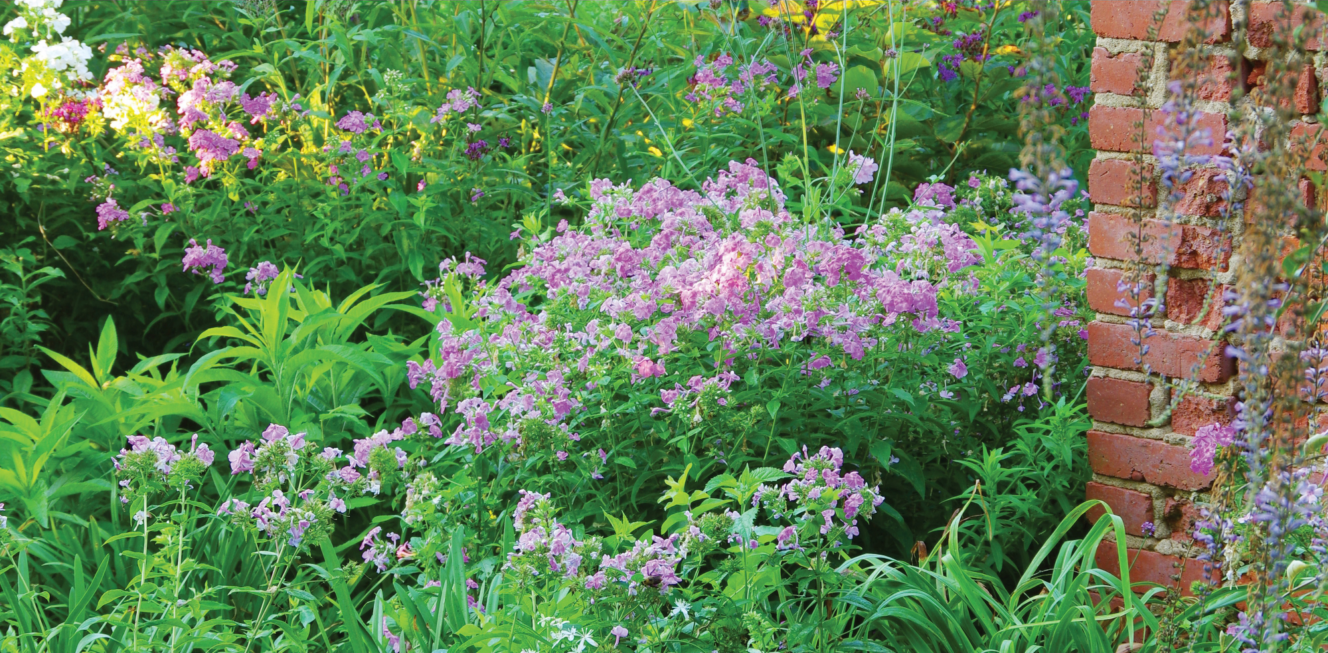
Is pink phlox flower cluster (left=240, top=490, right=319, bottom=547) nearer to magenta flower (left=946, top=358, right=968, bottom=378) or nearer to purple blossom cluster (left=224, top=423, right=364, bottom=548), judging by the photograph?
purple blossom cluster (left=224, top=423, right=364, bottom=548)

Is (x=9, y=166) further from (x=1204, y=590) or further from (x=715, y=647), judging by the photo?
(x=1204, y=590)

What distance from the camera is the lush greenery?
2.08m

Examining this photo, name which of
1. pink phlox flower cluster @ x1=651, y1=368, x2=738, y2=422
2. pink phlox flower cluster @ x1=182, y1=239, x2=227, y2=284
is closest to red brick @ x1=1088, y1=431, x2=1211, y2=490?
pink phlox flower cluster @ x1=651, y1=368, x2=738, y2=422

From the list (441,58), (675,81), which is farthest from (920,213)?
(441,58)

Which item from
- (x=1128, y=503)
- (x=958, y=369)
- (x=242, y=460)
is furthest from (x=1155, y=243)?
(x=242, y=460)

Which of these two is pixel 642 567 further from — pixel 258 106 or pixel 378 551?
pixel 258 106

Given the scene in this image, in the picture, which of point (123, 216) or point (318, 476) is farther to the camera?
point (123, 216)

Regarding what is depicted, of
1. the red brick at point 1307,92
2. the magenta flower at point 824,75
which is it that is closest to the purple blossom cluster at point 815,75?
the magenta flower at point 824,75

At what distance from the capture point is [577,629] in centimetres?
189

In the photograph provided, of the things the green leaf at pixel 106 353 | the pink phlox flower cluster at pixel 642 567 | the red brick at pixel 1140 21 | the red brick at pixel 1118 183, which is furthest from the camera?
the green leaf at pixel 106 353

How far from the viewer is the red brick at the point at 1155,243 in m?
2.22

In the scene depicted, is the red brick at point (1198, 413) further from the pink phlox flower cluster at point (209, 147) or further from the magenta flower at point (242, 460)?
the pink phlox flower cluster at point (209, 147)

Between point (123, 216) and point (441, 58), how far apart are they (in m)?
1.28

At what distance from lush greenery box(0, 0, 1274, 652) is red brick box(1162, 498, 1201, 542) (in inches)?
5.4
